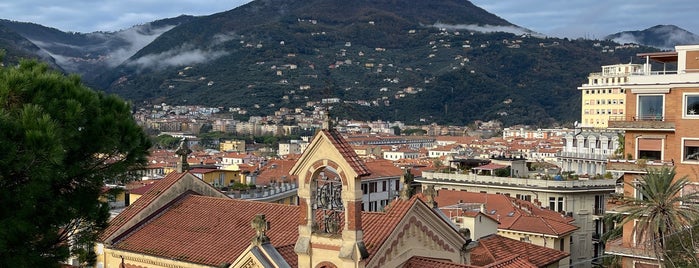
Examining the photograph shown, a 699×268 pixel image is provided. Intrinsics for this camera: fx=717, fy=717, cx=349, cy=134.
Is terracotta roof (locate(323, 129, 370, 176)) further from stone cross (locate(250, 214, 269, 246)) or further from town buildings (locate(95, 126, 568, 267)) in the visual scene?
stone cross (locate(250, 214, 269, 246))

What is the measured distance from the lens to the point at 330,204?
58.4 ft

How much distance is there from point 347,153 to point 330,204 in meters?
1.70

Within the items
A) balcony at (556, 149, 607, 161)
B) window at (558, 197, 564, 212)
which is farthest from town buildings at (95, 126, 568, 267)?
balcony at (556, 149, 607, 161)

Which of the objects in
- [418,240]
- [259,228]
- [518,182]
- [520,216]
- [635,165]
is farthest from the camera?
[518,182]

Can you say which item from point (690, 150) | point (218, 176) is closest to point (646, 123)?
point (690, 150)

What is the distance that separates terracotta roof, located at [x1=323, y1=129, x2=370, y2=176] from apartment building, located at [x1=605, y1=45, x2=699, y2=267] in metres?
18.4

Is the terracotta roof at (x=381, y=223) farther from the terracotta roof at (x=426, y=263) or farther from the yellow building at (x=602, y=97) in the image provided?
the yellow building at (x=602, y=97)

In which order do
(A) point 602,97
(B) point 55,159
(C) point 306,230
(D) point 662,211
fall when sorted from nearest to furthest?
(B) point 55,159 → (C) point 306,230 → (D) point 662,211 → (A) point 602,97

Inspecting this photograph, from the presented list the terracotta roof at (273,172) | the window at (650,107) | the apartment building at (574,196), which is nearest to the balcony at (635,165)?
the window at (650,107)

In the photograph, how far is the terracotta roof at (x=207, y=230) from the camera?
869 inches

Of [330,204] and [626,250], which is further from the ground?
[330,204]

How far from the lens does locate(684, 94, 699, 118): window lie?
31.8 meters

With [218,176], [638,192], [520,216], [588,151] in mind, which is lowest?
[520,216]

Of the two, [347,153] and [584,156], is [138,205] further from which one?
[584,156]
